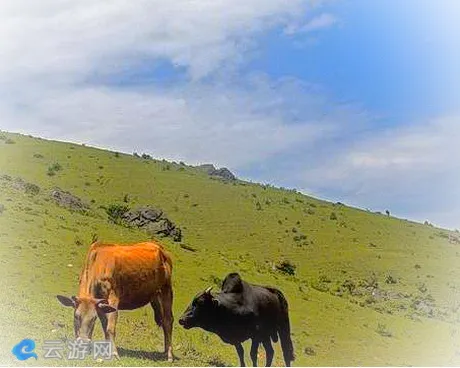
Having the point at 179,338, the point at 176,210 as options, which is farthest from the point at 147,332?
the point at 176,210

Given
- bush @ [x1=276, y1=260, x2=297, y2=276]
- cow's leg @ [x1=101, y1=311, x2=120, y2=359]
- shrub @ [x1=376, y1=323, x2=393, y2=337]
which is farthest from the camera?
bush @ [x1=276, y1=260, x2=297, y2=276]

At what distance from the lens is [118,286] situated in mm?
14781

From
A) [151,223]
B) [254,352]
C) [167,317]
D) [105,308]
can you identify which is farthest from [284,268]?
[105,308]

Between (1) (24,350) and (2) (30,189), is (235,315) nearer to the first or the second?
(1) (24,350)

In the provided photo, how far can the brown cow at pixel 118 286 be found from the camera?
13.9 m

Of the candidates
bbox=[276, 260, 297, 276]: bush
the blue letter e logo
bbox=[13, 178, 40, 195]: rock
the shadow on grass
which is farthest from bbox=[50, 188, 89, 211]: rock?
the blue letter e logo

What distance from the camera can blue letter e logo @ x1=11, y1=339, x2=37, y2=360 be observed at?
14.0 meters

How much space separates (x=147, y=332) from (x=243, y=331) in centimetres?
508

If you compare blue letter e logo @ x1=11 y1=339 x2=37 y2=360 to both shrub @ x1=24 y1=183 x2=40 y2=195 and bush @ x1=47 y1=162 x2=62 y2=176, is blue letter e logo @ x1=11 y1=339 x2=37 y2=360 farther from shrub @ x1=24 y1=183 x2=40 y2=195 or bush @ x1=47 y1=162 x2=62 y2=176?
bush @ x1=47 y1=162 x2=62 y2=176

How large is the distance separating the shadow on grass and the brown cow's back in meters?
1.04

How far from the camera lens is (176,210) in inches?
1775

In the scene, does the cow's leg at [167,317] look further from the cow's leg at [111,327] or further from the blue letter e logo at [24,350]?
the blue letter e logo at [24,350]

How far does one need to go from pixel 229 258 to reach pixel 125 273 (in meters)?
19.2

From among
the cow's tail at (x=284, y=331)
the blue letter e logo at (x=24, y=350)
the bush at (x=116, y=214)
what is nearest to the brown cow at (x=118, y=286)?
the blue letter e logo at (x=24, y=350)
